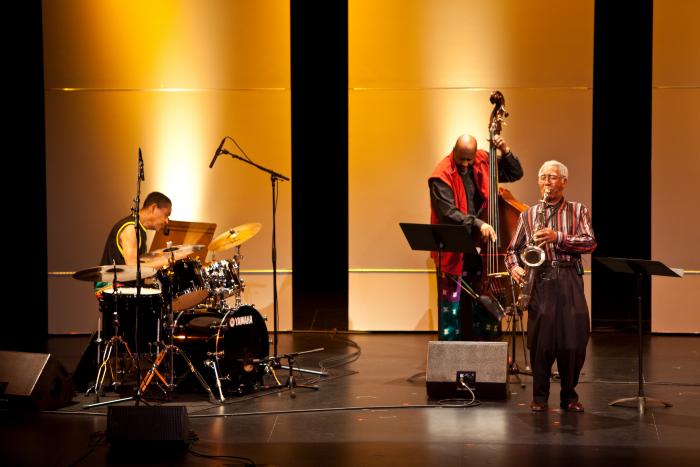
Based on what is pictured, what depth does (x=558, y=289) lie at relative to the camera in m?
5.43

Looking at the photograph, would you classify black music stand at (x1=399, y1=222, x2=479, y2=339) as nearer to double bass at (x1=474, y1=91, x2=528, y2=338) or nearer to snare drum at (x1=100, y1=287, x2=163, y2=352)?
double bass at (x1=474, y1=91, x2=528, y2=338)

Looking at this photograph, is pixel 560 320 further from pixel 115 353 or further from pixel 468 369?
pixel 115 353

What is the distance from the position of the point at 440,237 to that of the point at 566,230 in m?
0.85

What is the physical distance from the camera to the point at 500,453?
4.64 m

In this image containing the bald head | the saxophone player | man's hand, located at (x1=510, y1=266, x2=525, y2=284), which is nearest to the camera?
the saxophone player

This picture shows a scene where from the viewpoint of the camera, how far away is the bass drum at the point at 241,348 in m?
6.00

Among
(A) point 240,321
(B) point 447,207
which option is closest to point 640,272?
(B) point 447,207

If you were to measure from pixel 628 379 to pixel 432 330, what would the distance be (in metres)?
2.50

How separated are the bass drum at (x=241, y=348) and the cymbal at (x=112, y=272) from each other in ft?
2.08

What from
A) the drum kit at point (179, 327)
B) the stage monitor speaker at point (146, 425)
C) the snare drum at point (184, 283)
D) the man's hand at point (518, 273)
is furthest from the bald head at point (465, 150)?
the stage monitor speaker at point (146, 425)

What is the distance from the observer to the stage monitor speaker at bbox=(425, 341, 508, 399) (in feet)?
19.0

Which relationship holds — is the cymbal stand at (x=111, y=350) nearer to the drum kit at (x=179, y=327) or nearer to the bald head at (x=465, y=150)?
the drum kit at (x=179, y=327)

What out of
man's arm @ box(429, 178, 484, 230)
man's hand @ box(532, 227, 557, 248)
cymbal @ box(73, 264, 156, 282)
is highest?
man's arm @ box(429, 178, 484, 230)

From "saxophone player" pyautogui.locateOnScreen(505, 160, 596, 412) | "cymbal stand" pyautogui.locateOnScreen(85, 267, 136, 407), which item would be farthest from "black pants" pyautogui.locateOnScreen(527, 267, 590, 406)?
"cymbal stand" pyautogui.locateOnScreen(85, 267, 136, 407)
